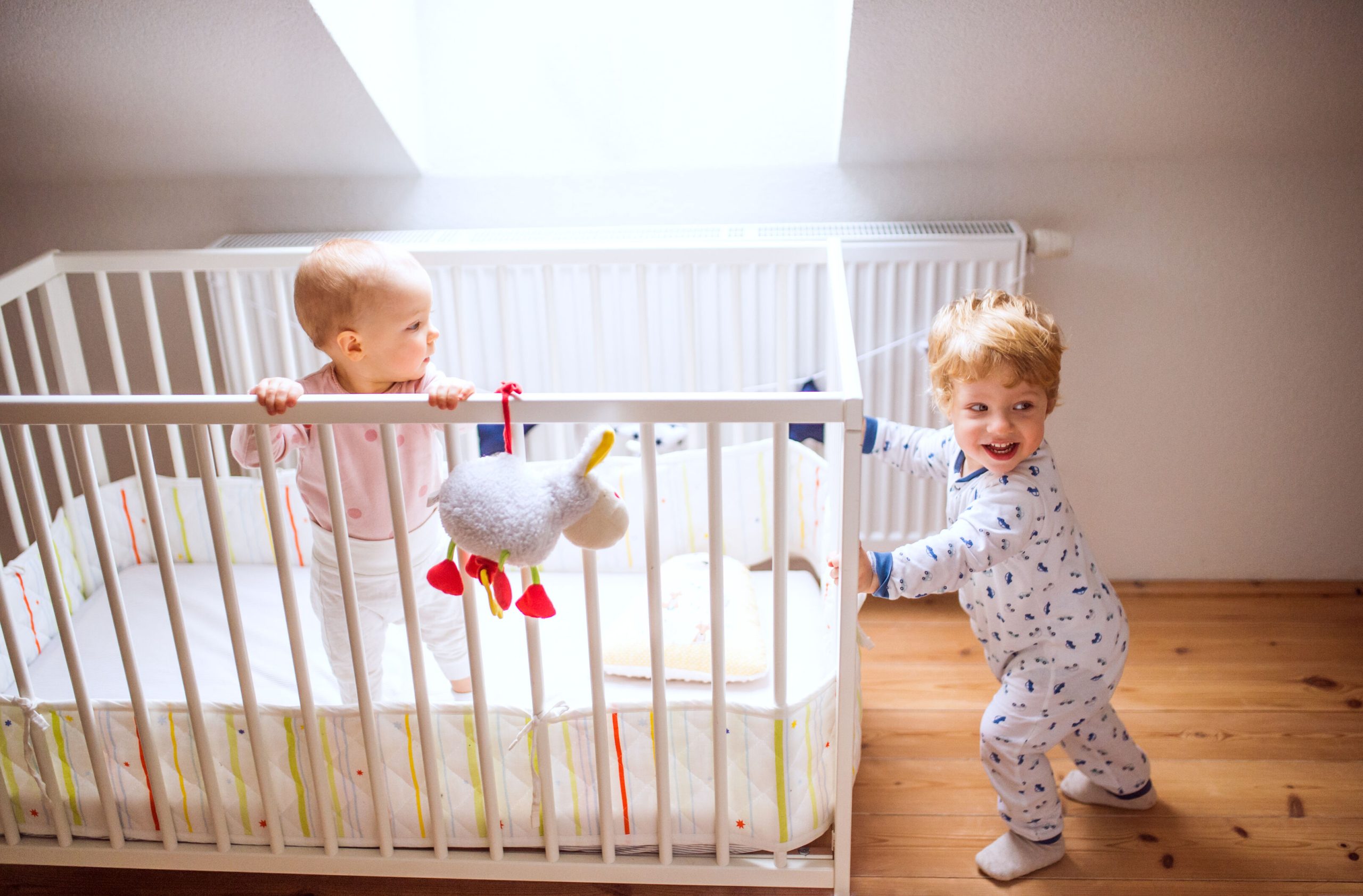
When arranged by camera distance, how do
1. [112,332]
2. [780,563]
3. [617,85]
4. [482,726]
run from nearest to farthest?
[780,563] → [482,726] → [112,332] → [617,85]

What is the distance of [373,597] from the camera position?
145 centimetres

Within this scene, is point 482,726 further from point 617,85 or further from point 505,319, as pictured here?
point 617,85

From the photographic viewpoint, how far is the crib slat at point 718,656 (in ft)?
3.76

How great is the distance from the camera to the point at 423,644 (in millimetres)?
1620

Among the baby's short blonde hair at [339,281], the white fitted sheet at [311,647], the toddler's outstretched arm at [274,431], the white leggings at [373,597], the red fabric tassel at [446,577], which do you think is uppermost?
the baby's short blonde hair at [339,281]

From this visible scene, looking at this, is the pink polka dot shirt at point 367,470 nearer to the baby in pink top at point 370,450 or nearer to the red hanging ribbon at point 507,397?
the baby in pink top at point 370,450

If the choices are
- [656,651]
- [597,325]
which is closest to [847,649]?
[656,651]

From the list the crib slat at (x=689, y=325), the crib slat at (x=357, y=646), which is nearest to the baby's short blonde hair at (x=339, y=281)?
the crib slat at (x=357, y=646)

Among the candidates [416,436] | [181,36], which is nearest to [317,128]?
[181,36]

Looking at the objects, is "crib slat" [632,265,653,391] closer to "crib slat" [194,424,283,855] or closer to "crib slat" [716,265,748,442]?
"crib slat" [716,265,748,442]

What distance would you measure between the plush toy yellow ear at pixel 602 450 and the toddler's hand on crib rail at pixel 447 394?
14cm

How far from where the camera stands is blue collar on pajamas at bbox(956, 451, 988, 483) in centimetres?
137

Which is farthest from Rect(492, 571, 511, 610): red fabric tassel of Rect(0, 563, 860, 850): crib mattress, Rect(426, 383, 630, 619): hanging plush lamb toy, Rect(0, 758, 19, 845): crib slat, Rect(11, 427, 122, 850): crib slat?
Rect(0, 758, 19, 845): crib slat

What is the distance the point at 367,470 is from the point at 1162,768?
126 cm
